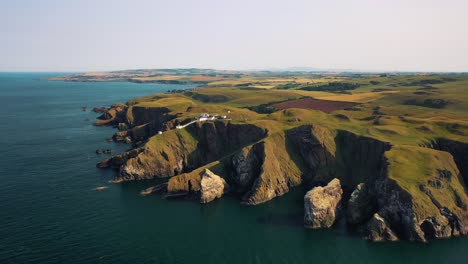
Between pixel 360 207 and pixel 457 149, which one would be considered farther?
pixel 457 149

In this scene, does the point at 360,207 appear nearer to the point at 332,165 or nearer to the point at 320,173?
the point at 320,173

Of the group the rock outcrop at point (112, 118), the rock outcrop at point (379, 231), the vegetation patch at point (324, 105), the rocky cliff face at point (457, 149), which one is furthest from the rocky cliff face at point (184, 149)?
the rock outcrop at point (112, 118)

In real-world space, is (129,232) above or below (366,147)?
below

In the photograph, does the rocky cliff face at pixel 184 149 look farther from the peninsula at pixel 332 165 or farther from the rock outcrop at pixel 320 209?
the rock outcrop at pixel 320 209

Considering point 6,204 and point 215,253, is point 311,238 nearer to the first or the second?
point 215,253

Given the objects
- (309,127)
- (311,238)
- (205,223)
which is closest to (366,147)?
(309,127)

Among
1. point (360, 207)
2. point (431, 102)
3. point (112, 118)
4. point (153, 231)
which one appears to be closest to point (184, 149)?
point (153, 231)
